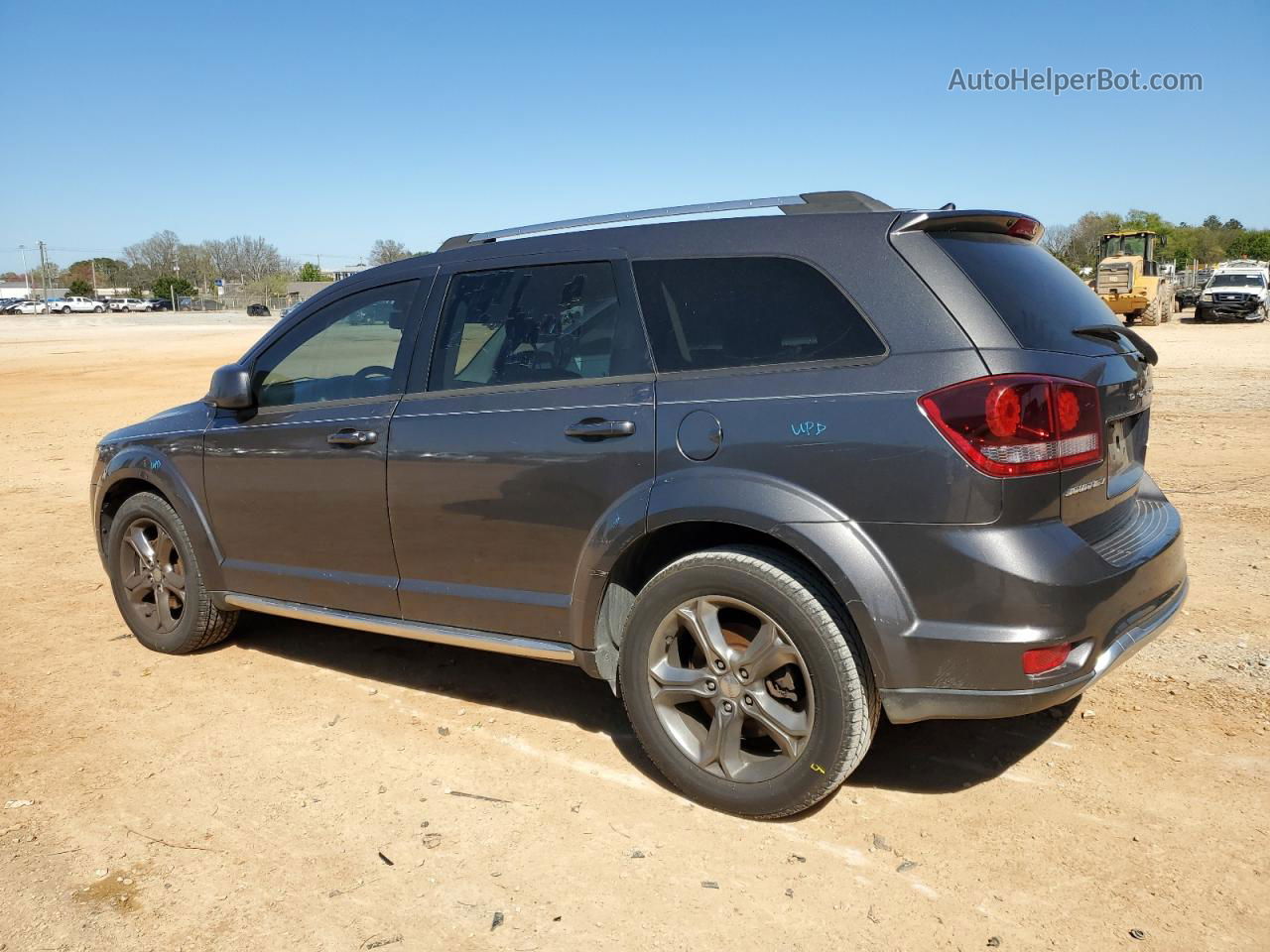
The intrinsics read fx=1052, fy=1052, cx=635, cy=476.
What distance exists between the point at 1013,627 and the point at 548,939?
4.98ft

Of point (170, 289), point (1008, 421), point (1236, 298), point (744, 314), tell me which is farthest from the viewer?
point (170, 289)

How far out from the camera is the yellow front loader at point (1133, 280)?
33.1m

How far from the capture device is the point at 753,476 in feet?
10.6

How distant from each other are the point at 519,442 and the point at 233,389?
1612mm

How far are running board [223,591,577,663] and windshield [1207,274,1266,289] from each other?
40.2 meters

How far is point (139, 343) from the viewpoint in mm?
37625

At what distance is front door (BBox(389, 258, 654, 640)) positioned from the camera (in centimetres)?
356

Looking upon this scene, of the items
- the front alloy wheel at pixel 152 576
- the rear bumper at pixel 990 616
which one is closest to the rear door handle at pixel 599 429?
the rear bumper at pixel 990 616

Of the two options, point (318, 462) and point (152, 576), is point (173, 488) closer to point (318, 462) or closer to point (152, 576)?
point (152, 576)

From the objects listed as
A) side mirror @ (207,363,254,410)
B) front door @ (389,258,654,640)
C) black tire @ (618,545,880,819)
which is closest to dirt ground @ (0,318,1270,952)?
black tire @ (618,545,880,819)

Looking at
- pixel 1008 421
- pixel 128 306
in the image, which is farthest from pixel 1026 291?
pixel 128 306

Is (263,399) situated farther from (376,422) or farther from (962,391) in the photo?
(962,391)

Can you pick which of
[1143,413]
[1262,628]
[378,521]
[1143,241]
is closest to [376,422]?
[378,521]

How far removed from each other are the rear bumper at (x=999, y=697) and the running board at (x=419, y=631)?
1.19 metres
